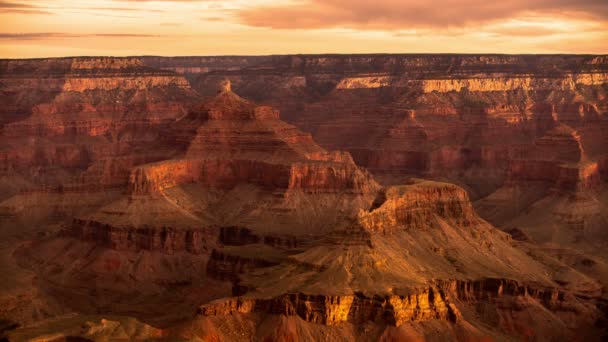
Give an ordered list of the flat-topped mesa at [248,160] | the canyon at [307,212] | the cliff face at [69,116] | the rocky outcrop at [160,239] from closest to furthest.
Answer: the canyon at [307,212] → the rocky outcrop at [160,239] → the flat-topped mesa at [248,160] → the cliff face at [69,116]

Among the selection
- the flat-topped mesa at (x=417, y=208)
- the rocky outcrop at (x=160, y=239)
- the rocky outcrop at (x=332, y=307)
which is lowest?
the rocky outcrop at (x=160, y=239)

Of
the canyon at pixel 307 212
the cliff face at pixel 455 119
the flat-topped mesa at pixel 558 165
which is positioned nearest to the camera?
the canyon at pixel 307 212

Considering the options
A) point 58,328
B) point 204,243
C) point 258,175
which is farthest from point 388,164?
point 58,328

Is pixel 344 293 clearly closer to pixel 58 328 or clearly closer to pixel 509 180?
pixel 58 328

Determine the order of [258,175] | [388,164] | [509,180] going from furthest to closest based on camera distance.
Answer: [388,164]
[509,180]
[258,175]

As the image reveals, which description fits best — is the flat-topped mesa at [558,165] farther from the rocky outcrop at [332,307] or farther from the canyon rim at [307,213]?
the rocky outcrop at [332,307]

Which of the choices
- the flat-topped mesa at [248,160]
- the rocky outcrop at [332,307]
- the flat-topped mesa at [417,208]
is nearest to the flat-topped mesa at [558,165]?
the flat-topped mesa at [248,160]
